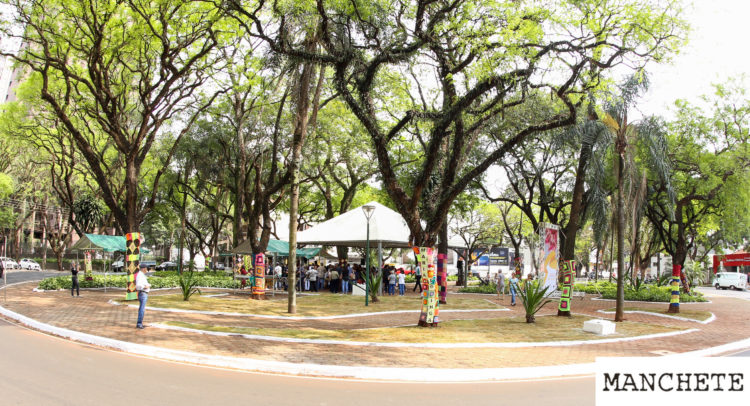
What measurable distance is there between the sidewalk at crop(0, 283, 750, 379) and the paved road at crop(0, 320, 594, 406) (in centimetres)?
76

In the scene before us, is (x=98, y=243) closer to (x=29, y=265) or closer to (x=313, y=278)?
(x=313, y=278)

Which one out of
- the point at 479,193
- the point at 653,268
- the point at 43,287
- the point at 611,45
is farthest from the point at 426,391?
the point at 653,268

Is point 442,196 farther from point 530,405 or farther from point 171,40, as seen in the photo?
point 171,40

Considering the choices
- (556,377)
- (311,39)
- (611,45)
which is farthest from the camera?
(311,39)

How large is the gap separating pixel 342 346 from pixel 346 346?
80mm

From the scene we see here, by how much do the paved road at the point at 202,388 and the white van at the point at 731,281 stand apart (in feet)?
148

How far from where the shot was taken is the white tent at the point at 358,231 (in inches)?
924

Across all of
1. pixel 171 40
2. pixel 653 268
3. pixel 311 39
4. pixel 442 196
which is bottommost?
pixel 653 268

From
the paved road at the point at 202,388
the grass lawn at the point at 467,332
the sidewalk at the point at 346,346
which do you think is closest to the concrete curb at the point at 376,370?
the sidewalk at the point at 346,346

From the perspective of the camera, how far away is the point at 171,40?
1991cm

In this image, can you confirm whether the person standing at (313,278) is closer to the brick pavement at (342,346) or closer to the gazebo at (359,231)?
the gazebo at (359,231)

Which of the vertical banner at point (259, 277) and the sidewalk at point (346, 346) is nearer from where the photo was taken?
the sidewalk at point (346, 346)

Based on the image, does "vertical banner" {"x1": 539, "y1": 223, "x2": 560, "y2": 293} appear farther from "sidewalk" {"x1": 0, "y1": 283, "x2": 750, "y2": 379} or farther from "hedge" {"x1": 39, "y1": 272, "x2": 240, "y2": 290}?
"hedge" {"x1": 39, "y1": 272, "x2": 240, "y2": 290}

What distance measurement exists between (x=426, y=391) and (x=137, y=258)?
1524 cm
